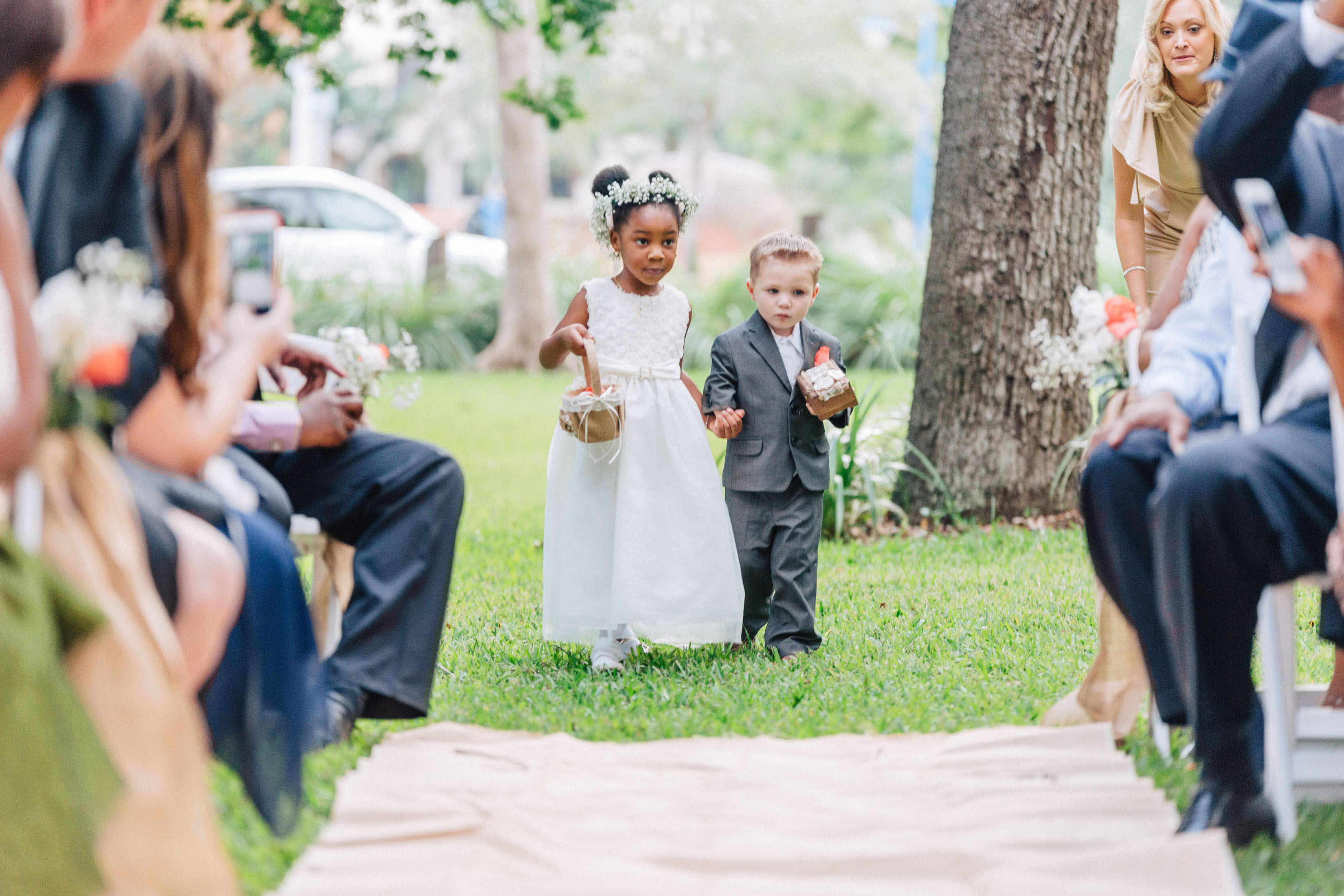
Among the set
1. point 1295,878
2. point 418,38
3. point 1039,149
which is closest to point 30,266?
point 1295,878

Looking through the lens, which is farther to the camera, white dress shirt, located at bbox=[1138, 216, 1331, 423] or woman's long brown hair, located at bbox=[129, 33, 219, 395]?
white dress shirt, located at bbox=[1138, 216, 1331, 423]

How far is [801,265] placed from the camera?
4629 mm

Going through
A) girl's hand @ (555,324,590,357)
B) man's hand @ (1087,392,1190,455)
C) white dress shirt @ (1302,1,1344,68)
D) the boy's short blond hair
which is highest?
white dress shirt @ (1302,1,1344,68)

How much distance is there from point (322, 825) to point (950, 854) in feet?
4.07

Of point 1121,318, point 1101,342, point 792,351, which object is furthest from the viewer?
point 792,351

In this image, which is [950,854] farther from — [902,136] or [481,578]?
[902,136]

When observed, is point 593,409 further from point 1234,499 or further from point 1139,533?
point 1234,499

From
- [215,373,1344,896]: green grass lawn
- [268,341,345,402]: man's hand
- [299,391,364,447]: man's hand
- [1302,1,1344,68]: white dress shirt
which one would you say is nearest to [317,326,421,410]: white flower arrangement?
[268,341,345,402]: man's hand

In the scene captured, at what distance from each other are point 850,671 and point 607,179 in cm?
176

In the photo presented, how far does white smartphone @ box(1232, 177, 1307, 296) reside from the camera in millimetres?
2377

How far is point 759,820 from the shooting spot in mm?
2928

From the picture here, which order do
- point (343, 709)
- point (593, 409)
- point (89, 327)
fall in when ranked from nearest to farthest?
1. point (89, 327)
2. point (343, 709)
3. point (593, 409)

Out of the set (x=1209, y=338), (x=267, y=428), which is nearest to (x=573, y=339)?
(x=267, y=428)

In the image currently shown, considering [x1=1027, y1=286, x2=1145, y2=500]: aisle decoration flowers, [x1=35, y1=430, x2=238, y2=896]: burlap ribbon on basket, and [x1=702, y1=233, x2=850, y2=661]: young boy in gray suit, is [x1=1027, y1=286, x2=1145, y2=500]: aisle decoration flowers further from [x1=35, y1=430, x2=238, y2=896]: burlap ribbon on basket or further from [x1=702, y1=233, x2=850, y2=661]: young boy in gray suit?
[x1=35, y1=430, x2=238, y2=896]: burlap ribbon on basket
